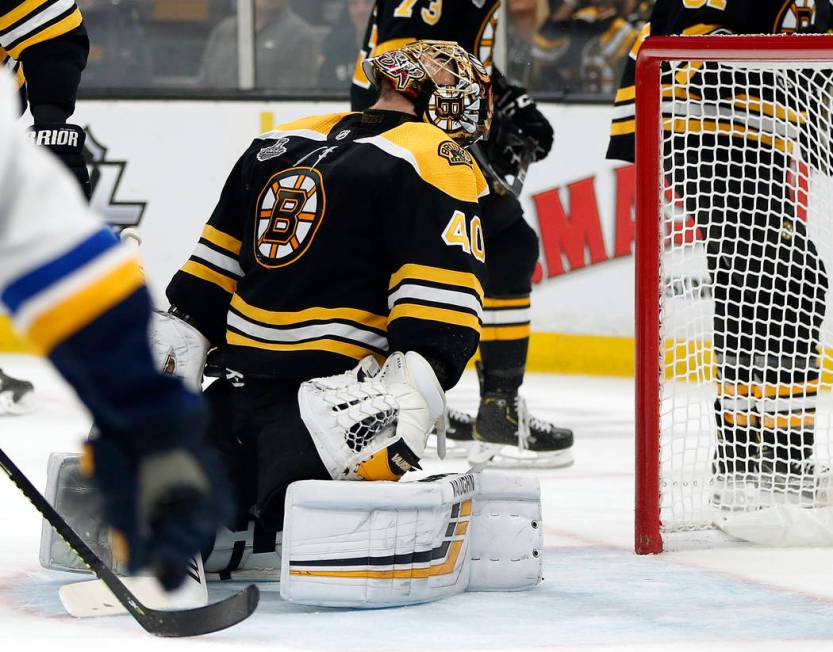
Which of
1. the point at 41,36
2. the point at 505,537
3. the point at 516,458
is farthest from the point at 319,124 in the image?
the point at 516,458

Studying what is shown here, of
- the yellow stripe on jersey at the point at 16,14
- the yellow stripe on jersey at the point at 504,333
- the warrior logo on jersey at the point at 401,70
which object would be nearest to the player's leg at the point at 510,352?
the yellow stripe on jersey at the point at 504,333

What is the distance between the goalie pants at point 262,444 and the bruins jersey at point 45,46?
942 millimetres

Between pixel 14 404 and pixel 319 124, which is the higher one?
pixel 319 124

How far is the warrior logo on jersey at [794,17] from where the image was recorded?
295cm

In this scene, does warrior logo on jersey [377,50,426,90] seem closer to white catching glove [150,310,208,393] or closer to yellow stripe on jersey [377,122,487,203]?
yellow stripe on jersey [377,122,487,203]

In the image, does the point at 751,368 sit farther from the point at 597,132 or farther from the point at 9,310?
the point at 597,132

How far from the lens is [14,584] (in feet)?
7.41

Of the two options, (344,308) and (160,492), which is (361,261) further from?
(160,492)

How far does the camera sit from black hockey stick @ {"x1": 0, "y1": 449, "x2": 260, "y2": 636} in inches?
74.9

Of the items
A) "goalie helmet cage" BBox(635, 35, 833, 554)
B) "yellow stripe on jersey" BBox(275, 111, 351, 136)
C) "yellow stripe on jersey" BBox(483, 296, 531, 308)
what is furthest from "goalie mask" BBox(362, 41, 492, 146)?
"yellow stripe on jersey" BBox(483, 296, 531, 308)

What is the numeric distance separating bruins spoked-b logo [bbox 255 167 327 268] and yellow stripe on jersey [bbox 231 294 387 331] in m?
0.07

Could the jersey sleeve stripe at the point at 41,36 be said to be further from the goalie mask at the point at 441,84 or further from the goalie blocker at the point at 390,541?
the goalie blocker at the point at 390,541

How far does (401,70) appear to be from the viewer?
8.32ft

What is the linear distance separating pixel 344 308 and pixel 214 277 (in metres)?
0.29
